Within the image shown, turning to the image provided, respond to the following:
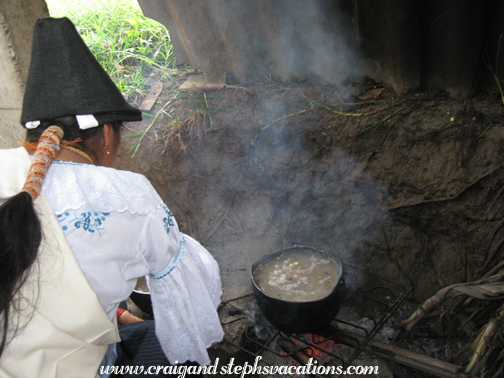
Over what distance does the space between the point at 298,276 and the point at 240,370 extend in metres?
0.89

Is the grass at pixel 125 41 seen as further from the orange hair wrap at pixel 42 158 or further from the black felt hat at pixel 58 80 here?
the orange hair wrap at pixel 42 158

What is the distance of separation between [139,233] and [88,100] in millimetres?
681

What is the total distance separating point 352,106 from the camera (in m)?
3.02

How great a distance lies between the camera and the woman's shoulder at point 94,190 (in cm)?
149

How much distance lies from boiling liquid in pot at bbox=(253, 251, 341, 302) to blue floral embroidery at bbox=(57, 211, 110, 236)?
1.33 metres

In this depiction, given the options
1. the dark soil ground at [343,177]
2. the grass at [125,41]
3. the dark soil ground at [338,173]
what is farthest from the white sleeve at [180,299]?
the grass at [125,41]

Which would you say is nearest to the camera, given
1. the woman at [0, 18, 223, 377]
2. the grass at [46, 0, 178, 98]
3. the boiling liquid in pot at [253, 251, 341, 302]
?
the woman at [0, 18, 223, 377]

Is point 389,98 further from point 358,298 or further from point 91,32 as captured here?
point 91,32

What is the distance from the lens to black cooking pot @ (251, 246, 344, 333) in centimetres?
214

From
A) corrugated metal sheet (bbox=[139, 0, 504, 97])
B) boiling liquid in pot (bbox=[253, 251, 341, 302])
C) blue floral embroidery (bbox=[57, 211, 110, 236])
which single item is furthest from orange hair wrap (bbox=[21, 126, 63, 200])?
corrugated metal sheet (bbox=[139, 0, 504, 97])

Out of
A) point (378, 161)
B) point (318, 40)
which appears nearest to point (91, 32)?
point (318, 40)

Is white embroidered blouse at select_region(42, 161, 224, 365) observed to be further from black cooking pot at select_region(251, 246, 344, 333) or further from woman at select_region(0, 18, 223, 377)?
black cooking pot at select_region(251, 246, 344, 333)

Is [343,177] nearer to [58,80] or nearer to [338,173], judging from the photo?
[338,173]

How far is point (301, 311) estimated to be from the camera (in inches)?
84.5
